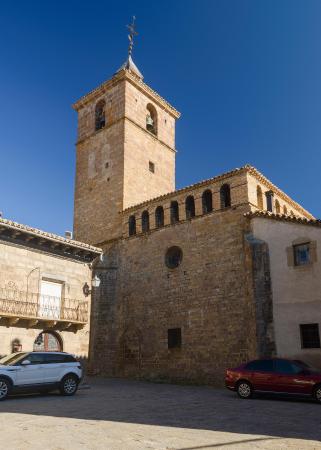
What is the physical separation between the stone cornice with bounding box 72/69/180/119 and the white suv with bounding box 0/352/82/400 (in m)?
20.2

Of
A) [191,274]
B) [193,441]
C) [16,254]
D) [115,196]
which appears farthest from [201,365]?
[193,441]

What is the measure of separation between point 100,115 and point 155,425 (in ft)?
82.9

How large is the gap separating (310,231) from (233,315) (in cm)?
510

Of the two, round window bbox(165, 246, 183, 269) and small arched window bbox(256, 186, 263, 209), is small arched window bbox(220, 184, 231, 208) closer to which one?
small arched window bbox(256, 186, 263, 209)

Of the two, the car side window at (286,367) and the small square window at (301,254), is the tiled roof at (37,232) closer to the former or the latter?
the small square window at (301,254)

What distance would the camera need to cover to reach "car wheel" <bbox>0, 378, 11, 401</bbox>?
11.6m

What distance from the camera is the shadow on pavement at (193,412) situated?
7859 millimetres

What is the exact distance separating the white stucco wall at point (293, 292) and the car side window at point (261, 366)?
10.2 ft

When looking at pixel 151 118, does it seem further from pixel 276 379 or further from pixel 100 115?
pixel 276 379

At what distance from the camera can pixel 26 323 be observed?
16.1 m

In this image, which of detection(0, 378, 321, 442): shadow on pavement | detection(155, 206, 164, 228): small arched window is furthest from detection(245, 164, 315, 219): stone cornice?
detection(0, 378, 321, 442): shadow on pavement

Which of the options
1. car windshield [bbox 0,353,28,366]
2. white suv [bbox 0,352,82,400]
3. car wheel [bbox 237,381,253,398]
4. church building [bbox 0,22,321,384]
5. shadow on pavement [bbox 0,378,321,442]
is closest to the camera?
shadow on pavement [bbox 0,378,321,442]

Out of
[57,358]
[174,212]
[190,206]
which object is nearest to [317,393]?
[57,358]

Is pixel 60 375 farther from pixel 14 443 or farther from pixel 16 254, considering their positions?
pixel 14 443
